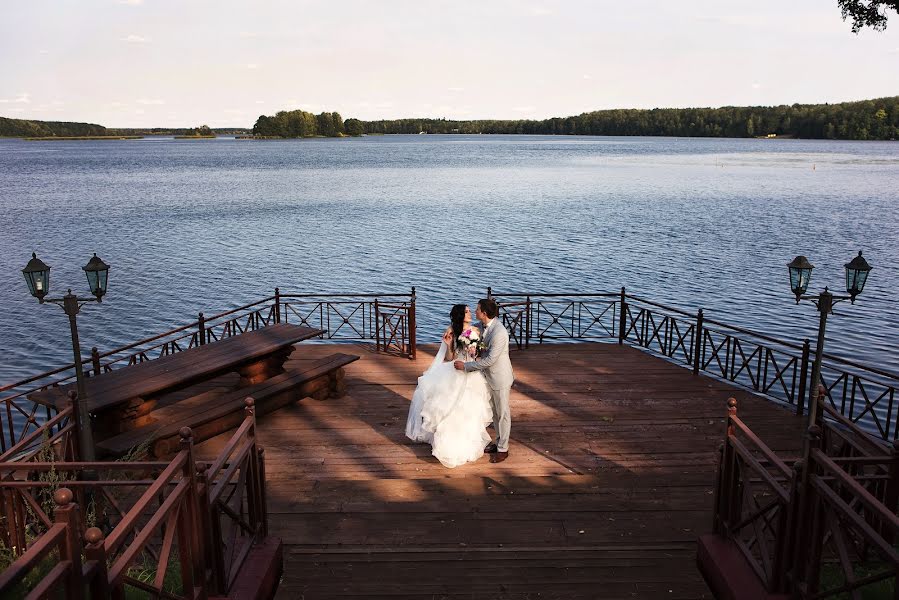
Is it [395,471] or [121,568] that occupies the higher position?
[121,568]

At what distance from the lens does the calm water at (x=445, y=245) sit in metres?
26.8

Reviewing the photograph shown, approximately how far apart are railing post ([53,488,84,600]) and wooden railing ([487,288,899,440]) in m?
9.18

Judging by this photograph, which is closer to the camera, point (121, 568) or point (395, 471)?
point (121, 568)

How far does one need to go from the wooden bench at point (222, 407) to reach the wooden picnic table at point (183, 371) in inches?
15.7

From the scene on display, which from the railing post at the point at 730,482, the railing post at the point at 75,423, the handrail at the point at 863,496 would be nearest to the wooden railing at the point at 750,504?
the railing post at the point at 730,482

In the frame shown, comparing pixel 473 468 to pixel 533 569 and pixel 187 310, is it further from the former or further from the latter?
pixel 187 310

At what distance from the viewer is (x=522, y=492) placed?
28.1 ft

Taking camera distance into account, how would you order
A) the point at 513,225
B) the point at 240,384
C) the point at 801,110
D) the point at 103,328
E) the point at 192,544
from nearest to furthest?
1. the point at 192,544
2. the point at 240,384
3. the point at 103,328
4. the point at 513,225
5. the point at 801,110

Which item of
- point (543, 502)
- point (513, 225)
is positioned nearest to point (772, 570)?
point (543, 502)

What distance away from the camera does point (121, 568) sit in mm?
3762

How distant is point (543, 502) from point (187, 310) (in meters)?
22.6

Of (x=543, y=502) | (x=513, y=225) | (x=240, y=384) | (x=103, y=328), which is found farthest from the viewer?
(x=513, y=225)

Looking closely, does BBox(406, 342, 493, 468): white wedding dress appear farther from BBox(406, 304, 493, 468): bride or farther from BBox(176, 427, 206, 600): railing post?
BBox(176, 427, 206, 600): railing post

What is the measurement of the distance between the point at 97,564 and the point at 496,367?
20.4 ft
